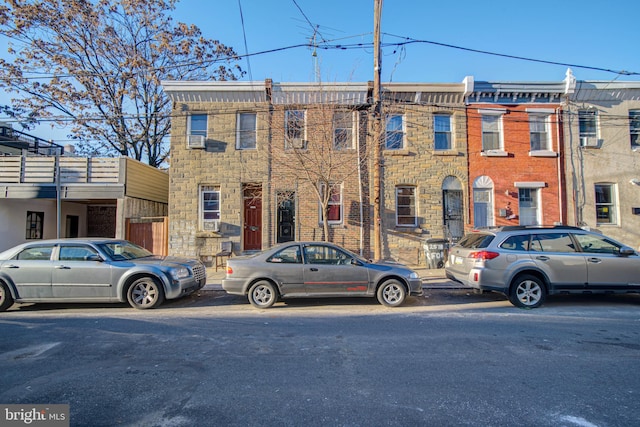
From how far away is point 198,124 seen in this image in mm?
13031

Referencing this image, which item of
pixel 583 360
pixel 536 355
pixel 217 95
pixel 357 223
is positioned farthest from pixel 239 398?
pixel 217 95

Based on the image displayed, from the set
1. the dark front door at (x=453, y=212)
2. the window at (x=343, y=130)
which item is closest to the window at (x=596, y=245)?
the dark front door at (x=453, y=212)

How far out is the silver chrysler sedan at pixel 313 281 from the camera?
22.9 ft

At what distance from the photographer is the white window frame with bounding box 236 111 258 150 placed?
1289 cm

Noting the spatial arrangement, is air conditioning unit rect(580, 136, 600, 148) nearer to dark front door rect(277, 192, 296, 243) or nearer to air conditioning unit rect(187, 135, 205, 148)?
dark front door rect(277, 192, 296, 243)

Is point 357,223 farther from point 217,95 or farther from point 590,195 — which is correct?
point 590,195

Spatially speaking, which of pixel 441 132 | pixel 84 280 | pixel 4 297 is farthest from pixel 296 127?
pixel 4 297

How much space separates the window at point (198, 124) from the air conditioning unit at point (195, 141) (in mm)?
360

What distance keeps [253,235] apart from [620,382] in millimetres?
11171

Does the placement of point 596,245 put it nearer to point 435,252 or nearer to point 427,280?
point 427,280

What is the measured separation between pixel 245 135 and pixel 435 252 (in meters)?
8.57

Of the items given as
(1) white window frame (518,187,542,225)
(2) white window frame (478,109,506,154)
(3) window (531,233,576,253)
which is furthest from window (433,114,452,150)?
(3) window (531,233,576,253)

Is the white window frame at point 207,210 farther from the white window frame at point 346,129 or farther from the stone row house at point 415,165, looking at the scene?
the white window frame at point 346,129

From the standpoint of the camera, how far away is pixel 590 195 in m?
12.9
